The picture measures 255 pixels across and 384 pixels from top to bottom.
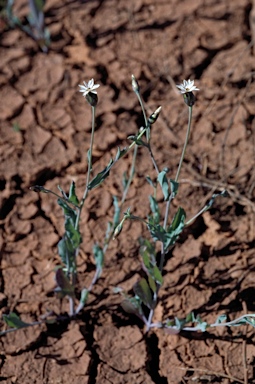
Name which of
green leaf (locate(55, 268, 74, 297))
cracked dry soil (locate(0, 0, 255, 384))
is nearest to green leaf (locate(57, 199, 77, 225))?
green leaf (locate(55, 268, 74, 297))

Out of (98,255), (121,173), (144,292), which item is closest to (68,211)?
(98,255)

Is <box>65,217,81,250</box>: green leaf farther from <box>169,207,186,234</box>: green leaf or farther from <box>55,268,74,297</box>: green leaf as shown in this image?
<box>169,207,186,234</box>: green leaf

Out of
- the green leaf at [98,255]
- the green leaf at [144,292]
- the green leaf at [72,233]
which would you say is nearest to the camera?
the green leaf at [72,233]

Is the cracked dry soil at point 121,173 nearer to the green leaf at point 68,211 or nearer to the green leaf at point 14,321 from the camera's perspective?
the green leaf at point 14,321

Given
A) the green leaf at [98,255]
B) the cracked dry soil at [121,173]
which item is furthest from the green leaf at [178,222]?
the cracked dry soil at [121,173]

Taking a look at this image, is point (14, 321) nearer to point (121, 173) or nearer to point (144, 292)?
point (144, 292)

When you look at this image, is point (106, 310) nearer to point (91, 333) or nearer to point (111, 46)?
point (91, 333)
